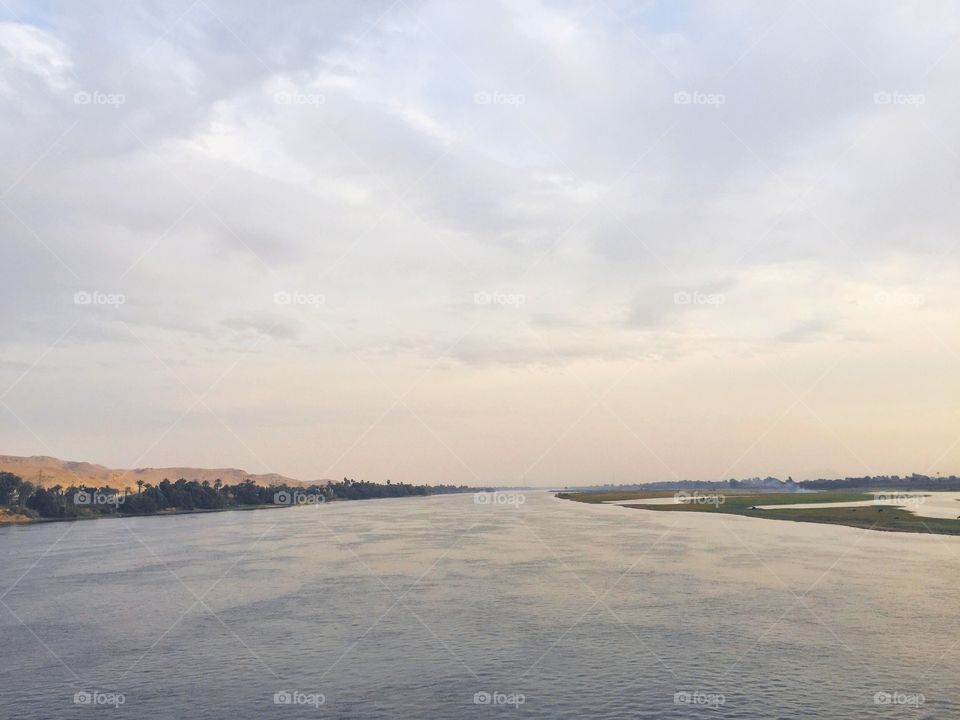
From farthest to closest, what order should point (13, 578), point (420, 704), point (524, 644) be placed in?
point (13, 578) → point (524, 644) → point (420, 704)

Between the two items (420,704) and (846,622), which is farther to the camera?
(846,622)

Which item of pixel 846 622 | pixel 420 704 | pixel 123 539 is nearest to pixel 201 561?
pixel 123 539

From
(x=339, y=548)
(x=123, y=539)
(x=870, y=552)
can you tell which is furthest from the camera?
(x=123, y=539)

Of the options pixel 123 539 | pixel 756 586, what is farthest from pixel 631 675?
pixel 123 539

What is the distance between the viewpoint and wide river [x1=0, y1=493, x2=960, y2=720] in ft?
85.5

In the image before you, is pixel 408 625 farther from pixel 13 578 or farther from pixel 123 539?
pixel 123 539

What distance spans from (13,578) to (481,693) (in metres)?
50.9

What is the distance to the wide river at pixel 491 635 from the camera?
26047 mm

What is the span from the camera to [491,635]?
35.4 m

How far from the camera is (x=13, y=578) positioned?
58688 mm

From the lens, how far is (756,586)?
158 ft

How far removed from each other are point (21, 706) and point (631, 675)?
77.8 ft

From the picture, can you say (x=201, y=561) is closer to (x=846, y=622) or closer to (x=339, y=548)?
(x=339, y=548)

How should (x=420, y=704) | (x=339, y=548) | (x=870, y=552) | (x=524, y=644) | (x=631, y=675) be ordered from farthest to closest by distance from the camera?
(x=339, y=548), (x=870, y=552), (x=524, y=644), (x=631, y=675), (x=420, y=704)
